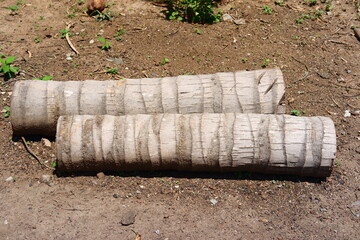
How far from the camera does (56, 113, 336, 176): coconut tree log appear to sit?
15.5ft

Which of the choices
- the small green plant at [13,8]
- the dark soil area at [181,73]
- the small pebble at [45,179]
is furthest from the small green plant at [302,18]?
the small green plant at [13,8]

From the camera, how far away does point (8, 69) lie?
638 centimetres

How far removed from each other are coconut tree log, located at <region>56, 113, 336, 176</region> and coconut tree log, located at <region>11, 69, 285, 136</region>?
34 centimetres

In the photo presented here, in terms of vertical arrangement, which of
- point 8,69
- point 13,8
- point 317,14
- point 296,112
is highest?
point 317,14

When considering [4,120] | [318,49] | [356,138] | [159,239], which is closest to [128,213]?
[159,239]

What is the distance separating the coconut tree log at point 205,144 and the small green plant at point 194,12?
3.31 m

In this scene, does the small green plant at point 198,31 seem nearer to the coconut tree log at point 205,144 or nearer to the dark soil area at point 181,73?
the dark soil area at point 181,73

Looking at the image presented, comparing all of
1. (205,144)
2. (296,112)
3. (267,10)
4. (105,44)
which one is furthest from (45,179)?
(267,10)

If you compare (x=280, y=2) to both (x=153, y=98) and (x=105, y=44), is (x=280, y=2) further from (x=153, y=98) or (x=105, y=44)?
(x=153, y=98)

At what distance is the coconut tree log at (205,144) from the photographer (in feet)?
15.5

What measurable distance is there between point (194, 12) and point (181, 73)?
1.68 meters

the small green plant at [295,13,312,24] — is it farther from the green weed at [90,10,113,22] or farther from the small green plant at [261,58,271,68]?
the green weed at [90,10,113,22]

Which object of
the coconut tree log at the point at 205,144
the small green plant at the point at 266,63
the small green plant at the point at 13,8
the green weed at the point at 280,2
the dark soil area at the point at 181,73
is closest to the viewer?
the dark soil area at the point at 181,73

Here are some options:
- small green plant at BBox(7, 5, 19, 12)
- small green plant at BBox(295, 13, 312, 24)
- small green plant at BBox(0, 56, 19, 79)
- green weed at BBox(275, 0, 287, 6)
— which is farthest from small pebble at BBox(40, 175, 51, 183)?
green weed at BBox(275, 0, 287, 6)
